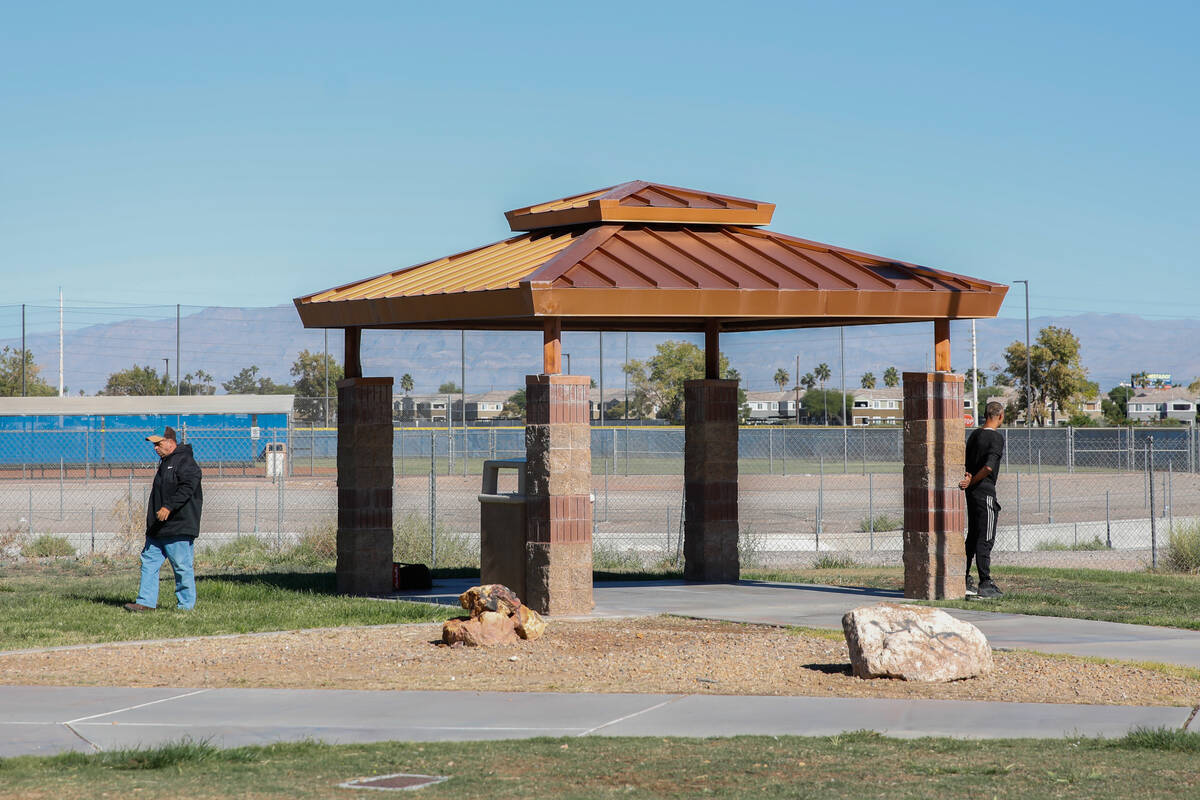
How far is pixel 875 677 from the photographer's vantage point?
10.1 m

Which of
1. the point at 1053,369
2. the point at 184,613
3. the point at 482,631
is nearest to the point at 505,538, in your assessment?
the point at 482,631

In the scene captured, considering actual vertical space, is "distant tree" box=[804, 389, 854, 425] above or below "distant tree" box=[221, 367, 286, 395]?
below

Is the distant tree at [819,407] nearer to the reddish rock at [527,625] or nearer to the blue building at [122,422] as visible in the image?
the blue building at [122,422]

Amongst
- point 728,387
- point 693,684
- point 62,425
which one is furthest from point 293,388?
point 693,684

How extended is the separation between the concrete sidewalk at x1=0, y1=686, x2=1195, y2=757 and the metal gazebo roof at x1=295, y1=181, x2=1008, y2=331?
453cm

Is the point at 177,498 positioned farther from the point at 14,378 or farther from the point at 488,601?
the point at 14,378

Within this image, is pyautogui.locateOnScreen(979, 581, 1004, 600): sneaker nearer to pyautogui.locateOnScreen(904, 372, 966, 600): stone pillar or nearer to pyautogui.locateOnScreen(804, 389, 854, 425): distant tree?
pyautogui.locateOnScreen(904, 372, 966, 600): stone pillar

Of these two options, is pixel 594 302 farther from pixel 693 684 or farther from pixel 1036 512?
pixel 1036 512

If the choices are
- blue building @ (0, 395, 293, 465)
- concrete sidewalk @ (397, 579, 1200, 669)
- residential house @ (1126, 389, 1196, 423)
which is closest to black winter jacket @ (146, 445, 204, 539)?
concrete sidewalk @ (397, 579, 1200, 669)

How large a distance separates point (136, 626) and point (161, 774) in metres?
5.88

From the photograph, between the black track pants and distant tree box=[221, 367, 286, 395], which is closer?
the black track pants

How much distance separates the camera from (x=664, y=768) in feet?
24.0

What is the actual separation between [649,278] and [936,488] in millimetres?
3766

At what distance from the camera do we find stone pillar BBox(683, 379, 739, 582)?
1705 centimetres
